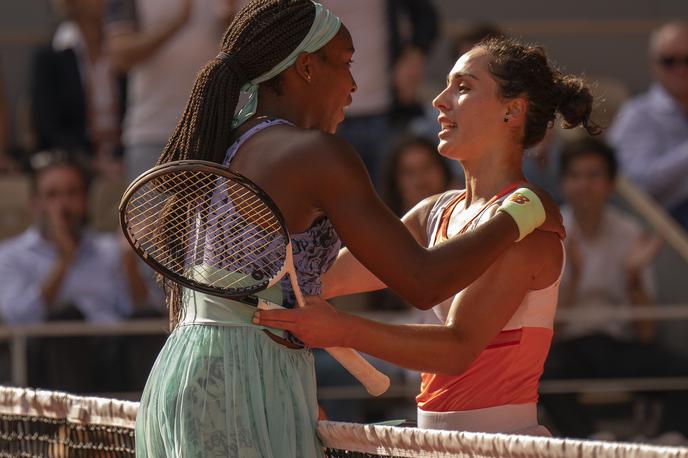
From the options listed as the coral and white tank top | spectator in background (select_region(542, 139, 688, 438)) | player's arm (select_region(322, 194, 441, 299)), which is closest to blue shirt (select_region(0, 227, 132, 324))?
spectator in background (select_region(542, 139, 688, 438))

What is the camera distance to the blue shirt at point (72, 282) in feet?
23.1

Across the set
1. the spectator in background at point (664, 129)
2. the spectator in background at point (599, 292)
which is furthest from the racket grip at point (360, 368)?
the spectator in background at point (664, 129)

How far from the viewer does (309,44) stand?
10.0 feet

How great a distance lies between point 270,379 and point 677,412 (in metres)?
4.14

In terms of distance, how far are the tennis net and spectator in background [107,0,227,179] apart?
3.34 m

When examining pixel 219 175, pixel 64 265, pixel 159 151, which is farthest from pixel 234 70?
pixel 64 265

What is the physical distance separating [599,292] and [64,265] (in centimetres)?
271

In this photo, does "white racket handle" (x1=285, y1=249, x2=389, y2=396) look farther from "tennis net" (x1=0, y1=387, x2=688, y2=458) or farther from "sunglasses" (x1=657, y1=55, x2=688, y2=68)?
"sunglasses" (x1=657, y1=55, x2=688, y2=68)

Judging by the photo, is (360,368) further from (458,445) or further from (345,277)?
(345,277)

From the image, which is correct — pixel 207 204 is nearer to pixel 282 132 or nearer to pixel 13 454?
pixel 282 132

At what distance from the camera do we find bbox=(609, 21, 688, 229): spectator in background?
25.7 feet

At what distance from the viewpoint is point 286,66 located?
306 cm

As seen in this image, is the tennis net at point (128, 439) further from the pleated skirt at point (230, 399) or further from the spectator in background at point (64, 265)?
the spectator in background at point (64, 265)

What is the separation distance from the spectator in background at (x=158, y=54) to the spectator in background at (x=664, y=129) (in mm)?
2425
